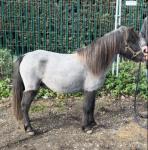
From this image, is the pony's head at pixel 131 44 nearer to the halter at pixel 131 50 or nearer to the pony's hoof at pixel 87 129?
the halter at pixel 131 50

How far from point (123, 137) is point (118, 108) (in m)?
1.26

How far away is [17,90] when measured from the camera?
5.64m

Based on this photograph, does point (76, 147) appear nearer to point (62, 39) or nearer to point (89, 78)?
point (89, 78)

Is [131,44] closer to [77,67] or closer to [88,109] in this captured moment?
[77,67]

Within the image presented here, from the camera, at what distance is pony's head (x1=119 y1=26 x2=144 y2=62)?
5297 millimetres

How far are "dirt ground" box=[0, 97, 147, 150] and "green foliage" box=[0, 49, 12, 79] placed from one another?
107 centimetres

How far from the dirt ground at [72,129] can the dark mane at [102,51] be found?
897 mm

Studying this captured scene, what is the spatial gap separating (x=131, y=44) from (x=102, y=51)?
382mm

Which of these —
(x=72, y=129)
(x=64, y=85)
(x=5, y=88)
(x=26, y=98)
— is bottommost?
(x=72, y=129)

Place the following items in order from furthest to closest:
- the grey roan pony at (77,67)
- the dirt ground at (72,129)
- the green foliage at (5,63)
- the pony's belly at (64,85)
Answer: the green foliage at (5,63) → the pony's belly at (64,85) → the grey roan pony at (77,67) → the dirt ground at (72,129)

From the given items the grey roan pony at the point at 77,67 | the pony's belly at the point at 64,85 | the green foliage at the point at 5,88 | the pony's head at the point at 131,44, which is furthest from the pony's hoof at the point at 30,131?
the green foliage at the point at 5,88

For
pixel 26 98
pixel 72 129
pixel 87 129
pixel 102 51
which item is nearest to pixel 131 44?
pixel 102 51

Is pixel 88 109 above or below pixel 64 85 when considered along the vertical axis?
below

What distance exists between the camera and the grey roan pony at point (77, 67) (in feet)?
17.5
